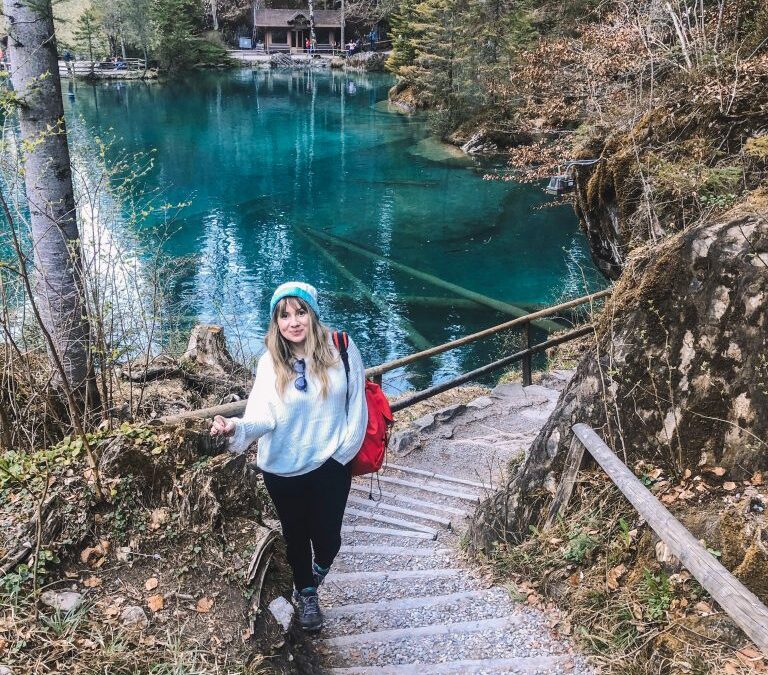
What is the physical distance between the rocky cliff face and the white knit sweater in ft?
4.98

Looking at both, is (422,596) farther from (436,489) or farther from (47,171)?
(47,171)

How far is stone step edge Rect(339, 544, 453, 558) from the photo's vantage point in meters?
4.49

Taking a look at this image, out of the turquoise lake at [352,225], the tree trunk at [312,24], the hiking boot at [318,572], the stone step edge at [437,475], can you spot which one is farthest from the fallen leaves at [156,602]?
the tree trunk at [312,24]

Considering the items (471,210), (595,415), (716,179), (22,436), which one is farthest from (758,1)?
(471,210)

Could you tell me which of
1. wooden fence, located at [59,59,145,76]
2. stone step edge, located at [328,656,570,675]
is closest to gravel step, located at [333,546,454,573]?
stone step edge, located at [328,656,570,675]

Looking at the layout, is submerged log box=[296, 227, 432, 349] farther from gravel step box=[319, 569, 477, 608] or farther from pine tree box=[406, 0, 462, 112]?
pine tree box=[406, 0, 462, 112]

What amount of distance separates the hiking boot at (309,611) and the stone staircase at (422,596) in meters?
0.11

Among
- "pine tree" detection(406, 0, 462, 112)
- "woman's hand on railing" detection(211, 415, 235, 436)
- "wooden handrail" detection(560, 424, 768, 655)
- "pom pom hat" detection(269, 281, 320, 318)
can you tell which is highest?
"pine tree" detection(406, 0, 462, 112)

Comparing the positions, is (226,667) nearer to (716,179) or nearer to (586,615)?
(586,615)

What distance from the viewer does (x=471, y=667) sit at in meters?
3.15

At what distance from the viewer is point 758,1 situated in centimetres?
820

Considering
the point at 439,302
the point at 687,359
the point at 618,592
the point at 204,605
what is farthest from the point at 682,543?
the point at 439,302

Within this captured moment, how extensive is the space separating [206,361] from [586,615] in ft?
20.5

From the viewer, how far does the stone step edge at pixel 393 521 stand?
4926 millimetres
